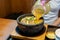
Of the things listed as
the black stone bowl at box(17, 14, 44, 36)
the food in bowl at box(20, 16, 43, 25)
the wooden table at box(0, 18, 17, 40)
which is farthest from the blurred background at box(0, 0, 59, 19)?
the black stone bowl at box(17, 14, 44, 36)

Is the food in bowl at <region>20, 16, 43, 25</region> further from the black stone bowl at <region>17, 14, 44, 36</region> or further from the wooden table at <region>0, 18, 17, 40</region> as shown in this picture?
the wooden table at <region>0, 18, 17, 40</region>

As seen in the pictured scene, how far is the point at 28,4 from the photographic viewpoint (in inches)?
91.9

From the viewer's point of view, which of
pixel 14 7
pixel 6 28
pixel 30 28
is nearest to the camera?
pixel 30 28

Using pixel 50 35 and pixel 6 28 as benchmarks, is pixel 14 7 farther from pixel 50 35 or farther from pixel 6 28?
pixel 50 35

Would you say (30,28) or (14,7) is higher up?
(30,28)

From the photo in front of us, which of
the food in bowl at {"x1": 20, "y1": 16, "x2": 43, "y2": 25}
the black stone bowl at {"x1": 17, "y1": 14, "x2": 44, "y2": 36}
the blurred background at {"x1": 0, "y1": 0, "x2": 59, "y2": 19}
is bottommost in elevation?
the blurred background at {"x1": 0, "y1": 0, "x2": 59, "y2": 19}

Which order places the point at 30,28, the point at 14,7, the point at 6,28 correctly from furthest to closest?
the point at 14,7 < the point at 6,28 < the point at 30,28

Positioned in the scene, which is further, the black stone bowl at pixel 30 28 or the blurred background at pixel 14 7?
the blurred background at pixel 14 7

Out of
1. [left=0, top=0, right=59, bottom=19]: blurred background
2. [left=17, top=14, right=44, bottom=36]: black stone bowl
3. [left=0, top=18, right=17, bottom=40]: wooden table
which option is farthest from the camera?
[left=0, top=0, right=59, bottom=19]: blurred background

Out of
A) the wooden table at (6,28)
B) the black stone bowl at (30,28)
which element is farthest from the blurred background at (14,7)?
the black stone bowl at (30,28)

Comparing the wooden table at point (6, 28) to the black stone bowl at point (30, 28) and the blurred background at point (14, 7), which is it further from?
the blurred background at point (14, 7)

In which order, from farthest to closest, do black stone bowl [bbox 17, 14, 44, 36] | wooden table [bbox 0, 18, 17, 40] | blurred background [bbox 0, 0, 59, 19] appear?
1. blurred background [bbox 0, 0, 59, 19]
2. wooden table [bbox 0, 18, 17, 40]
3. black stone bowl [bbox 17, 14, 44, 36]

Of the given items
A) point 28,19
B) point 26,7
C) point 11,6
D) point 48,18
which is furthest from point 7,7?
point 28,19

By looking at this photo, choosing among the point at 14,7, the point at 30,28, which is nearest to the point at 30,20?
the point at 30,28
